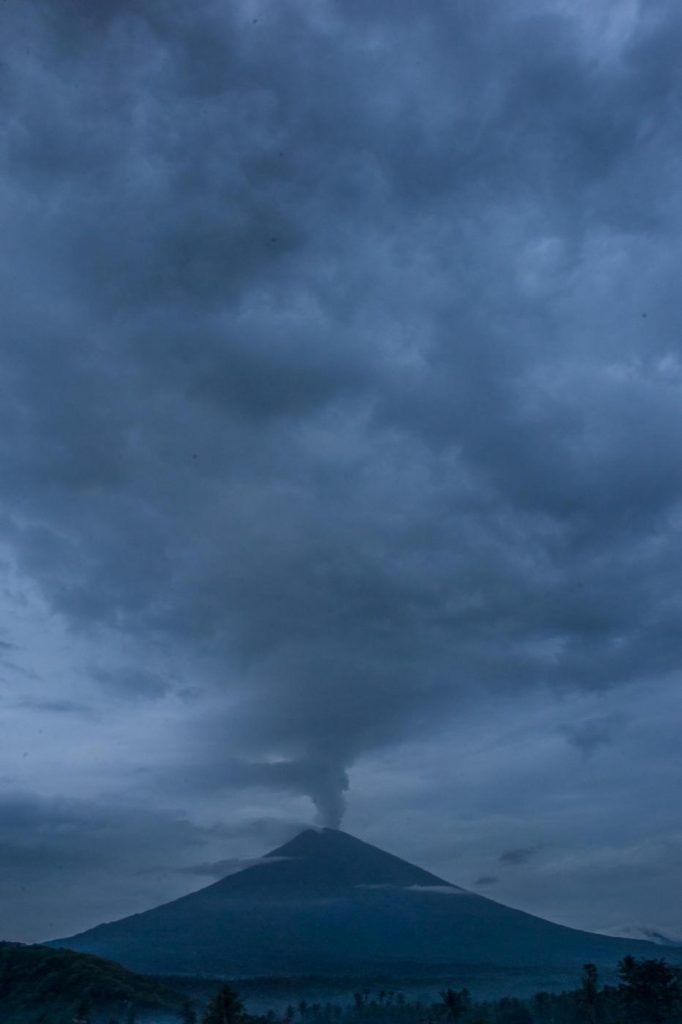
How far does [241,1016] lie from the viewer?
378 ft

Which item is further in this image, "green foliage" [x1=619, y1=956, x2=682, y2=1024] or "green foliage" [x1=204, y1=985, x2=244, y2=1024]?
"green foliage" [x1=619, y1=956, x2=682, y2=1024]

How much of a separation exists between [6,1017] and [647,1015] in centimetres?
12119

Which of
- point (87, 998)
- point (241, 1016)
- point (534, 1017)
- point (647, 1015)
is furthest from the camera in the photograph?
point (87, 998)

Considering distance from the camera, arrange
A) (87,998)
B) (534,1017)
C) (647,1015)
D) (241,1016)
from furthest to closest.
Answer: (87,998)
(534,1017)
(647,1015)
(241,1016)

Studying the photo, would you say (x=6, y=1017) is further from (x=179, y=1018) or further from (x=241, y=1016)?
(x=241, y=1016)

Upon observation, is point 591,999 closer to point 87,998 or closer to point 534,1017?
point 534,1017

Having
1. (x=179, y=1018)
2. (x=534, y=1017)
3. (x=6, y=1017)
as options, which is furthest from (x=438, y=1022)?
(x=6, y=1017)

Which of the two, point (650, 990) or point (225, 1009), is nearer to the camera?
point (225, 1009)

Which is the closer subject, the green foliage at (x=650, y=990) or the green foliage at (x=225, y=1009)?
the green foliage at (x=225, y=1009)

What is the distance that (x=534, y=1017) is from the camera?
609ft

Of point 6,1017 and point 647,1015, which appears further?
point 6,1017

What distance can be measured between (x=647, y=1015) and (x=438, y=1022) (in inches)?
3035

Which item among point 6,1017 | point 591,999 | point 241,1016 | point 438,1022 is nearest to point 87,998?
point 6,1017

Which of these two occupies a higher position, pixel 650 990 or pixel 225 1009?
pixel 650 990
